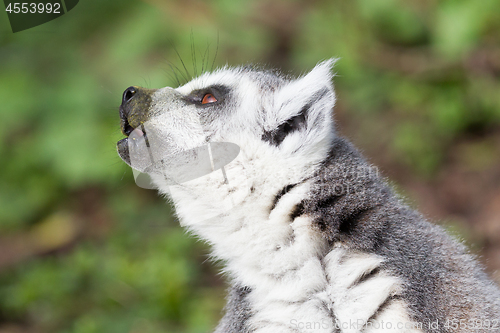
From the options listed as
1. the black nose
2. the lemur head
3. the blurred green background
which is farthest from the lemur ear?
the blurred green background

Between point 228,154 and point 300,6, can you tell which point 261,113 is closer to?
point 228,154

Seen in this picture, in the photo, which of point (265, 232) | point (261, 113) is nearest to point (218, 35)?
point (261, 113)

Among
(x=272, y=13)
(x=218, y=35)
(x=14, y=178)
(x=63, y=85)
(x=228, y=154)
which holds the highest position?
(x=272, y=13)

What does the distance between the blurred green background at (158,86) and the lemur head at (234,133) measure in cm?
166

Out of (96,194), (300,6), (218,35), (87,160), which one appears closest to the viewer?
(87,160)

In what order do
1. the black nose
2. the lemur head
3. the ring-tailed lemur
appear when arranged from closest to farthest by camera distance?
the ring-tailed lemur
the lemur head
the black nose

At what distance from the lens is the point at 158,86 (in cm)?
359

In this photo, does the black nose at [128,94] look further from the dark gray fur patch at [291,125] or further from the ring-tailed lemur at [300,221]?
the dark gray fur patch at [291,125]

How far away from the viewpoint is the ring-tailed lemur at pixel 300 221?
5.37ft

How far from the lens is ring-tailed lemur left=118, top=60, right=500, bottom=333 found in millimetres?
1638

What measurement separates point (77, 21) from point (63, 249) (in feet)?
7.56

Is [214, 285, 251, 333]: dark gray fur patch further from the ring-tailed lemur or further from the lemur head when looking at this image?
the lemur head

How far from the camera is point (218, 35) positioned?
437cm

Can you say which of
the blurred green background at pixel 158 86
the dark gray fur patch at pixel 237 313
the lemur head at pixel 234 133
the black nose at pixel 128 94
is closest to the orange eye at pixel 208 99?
the lemur head at pixel 234 133
